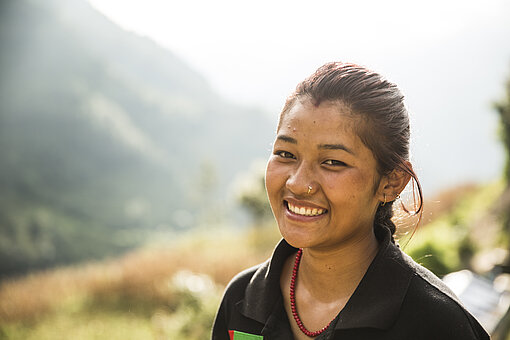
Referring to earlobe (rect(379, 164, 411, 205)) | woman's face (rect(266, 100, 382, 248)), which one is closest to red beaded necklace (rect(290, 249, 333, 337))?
woman's face (rect(266, 100, 382, 248))

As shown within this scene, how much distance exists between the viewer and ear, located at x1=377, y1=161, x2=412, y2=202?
4.90 ft

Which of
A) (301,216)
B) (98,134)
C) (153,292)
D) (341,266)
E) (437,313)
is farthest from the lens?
(98,134)

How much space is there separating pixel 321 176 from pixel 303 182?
0.06 meters

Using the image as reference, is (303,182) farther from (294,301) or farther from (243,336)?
(243,336)

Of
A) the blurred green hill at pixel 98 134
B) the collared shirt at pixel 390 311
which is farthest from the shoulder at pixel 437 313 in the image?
the blurred green hill at pixel 98 134

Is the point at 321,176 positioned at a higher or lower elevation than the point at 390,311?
higher

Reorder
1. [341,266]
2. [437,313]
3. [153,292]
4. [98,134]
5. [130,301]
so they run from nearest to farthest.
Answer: [437,313] < [341,266] < [153,292] < [130,301] < [98,134]

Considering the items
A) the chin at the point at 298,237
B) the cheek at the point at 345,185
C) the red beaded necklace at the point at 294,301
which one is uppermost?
the cheek at the point at 345,185

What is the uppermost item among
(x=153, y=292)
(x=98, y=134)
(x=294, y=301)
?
(x=98, y=134)

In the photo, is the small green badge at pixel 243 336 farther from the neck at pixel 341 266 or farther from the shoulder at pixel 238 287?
the neck at pixel 341 266

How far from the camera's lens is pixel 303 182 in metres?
1.39

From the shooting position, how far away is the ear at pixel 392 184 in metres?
1.49

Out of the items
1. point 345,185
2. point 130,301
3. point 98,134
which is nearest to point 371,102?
point 345,185

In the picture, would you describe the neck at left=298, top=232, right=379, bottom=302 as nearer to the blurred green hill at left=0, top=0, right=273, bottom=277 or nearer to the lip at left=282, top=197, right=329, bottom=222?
the lip at left=282, top=197, right=329, bottom=222
